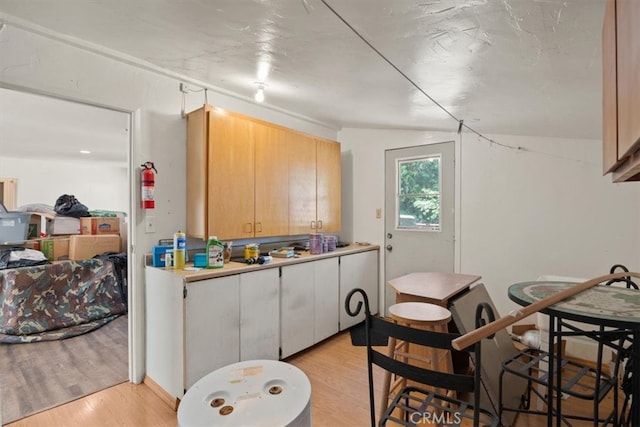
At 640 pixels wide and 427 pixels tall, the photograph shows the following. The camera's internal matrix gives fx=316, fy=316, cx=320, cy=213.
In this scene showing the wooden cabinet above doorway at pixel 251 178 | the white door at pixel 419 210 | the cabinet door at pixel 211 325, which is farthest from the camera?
the white door at pixel 419 210

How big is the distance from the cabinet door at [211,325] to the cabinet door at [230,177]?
19.4 inches

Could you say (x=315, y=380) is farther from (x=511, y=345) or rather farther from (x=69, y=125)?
(x=69, y=125)

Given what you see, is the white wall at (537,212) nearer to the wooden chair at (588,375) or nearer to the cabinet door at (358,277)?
the cabinet door at (358,277)

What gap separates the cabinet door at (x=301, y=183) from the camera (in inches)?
124

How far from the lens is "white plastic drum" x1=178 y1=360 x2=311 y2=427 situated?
1.13m

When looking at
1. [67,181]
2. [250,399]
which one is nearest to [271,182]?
[250,399]

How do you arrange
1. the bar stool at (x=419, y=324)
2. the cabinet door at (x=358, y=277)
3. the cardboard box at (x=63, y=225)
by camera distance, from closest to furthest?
the bar stool at (x=419, y=324) < the cabinet door at (x=358, y=277) < the cardboard box at (x=63, y=225)

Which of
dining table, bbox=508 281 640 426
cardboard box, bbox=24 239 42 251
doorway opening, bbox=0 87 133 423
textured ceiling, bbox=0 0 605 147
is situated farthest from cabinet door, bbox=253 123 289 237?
cardboard box, bbox=24 239 42 251

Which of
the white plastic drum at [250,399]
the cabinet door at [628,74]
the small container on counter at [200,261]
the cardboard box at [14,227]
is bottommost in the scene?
the white plastic drum at [250,399]

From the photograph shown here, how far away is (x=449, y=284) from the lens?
8.09 feet

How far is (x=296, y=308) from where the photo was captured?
2.80 metres

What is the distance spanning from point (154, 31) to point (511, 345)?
3302 mm

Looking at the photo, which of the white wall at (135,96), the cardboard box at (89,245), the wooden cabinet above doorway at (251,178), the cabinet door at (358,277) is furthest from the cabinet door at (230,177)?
the cardboard box at (89,245)

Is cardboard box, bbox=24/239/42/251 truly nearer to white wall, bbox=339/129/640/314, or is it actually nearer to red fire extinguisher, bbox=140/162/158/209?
red fire extinguisher, bbox=140/162/158/209
